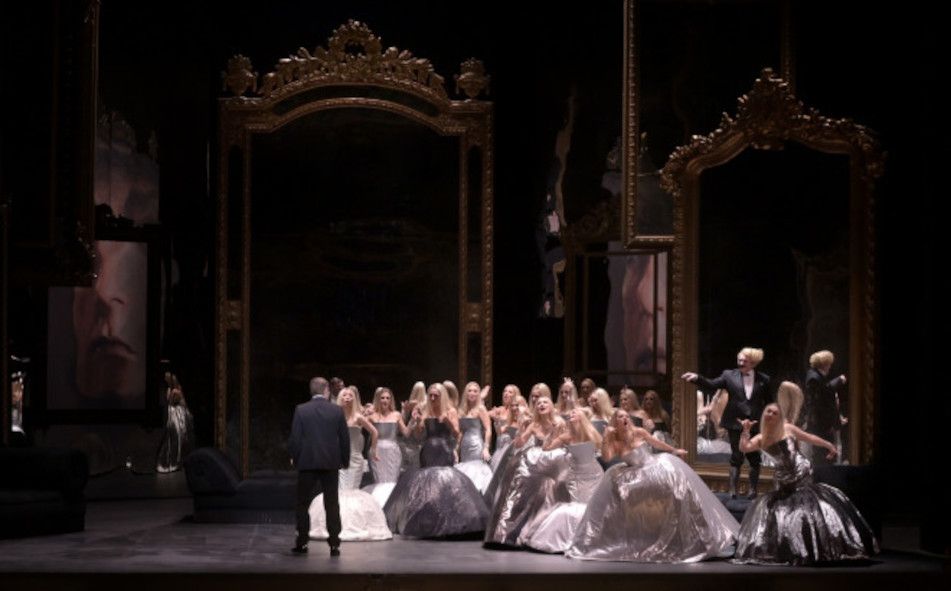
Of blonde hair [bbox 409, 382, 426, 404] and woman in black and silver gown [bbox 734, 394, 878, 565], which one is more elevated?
blonde hair [bbox 409, 382, 426, 404]

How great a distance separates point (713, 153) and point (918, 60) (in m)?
1.78

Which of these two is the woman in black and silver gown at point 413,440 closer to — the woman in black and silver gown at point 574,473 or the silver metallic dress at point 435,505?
the silver metallic dress at point 435,505

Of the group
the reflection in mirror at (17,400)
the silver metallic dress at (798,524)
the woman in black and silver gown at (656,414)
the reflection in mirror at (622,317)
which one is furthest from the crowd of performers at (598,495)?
the reflection in mirror at (17,400)

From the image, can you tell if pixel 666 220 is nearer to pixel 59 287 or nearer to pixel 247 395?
pixel 247 395

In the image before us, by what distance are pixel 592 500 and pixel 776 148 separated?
3.91 m

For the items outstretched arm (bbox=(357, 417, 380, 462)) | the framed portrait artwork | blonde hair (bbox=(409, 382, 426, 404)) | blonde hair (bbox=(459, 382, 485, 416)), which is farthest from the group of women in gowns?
the framed portrait artwork

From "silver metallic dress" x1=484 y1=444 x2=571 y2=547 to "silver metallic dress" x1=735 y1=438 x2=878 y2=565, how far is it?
56.2 inches

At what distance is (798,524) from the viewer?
1072 centimetres

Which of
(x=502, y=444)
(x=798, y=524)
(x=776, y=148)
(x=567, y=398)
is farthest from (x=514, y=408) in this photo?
(x=798, y=524)

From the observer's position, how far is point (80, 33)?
1393 cm

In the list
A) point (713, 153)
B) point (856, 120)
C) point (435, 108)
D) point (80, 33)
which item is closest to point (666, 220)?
point (713, 153)

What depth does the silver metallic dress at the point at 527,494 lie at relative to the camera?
1167 cm

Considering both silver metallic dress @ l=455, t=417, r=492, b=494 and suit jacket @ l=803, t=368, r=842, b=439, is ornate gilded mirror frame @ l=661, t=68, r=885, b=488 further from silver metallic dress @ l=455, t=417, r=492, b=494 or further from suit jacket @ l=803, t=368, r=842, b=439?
silver metallic dress @ l=455, t=417, r=492, b=494

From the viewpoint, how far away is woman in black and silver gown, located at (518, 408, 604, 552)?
454 inches
